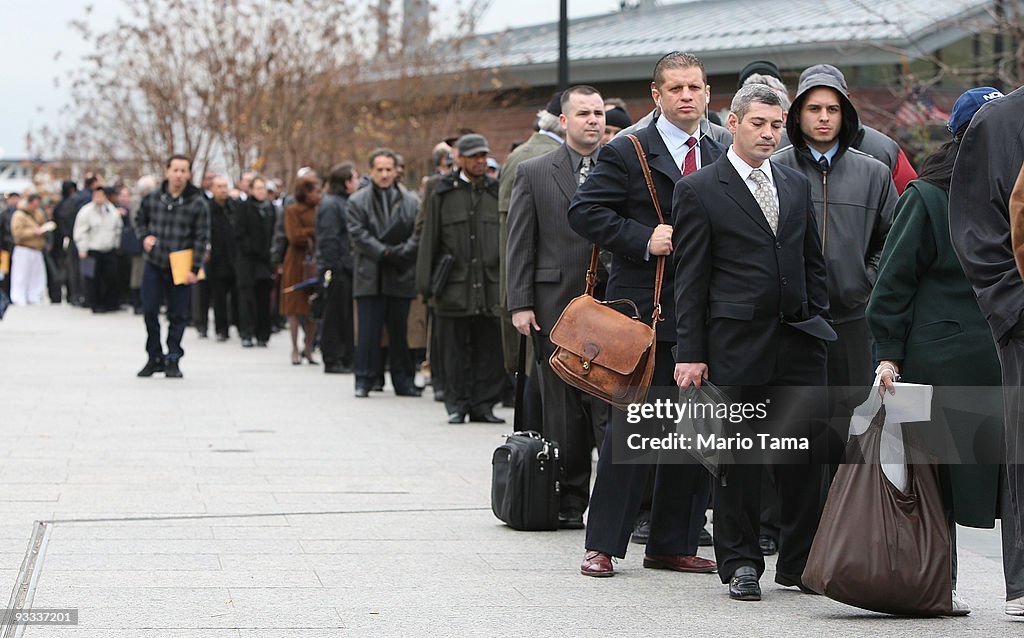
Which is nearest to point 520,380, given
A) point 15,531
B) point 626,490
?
point 626,490

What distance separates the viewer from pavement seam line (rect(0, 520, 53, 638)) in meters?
5.92

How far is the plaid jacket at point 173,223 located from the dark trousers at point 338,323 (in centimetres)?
185

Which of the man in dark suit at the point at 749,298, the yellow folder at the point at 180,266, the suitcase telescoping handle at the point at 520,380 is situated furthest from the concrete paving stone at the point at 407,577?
the yellow folder at the point at 180,266

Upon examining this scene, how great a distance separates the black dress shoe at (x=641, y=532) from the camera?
819 centimetres

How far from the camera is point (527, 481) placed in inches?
329

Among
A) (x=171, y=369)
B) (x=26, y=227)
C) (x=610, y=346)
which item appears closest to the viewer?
(x=610, y=346)

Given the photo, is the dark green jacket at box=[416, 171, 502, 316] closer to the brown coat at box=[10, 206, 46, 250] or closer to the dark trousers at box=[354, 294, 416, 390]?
the dark trousers at box=[354, 294, 416, 390]

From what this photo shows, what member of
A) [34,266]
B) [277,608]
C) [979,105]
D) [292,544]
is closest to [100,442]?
[292,544]

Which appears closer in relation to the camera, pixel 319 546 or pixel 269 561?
pixel 269 561

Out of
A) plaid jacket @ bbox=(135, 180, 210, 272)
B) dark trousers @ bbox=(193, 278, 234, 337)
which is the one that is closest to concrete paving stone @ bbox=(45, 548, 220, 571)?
plaid jacket @ bbox=(135, 180, 210, 272)

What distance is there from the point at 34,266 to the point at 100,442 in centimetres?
1785

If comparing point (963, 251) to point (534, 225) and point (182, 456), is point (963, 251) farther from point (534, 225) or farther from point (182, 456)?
point (182, 456)

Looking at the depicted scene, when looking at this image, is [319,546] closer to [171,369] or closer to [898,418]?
[898,418]

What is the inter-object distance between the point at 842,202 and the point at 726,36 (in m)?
25.5
